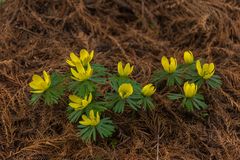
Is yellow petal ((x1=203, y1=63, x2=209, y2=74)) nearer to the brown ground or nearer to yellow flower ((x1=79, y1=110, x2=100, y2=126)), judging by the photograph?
the brown ground

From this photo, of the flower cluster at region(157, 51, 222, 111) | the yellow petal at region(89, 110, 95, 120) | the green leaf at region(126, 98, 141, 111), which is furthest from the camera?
the flower cluster at region(157, 51, 222, 111)

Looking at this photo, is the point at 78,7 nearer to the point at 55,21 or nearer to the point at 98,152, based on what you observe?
the point at 55,21

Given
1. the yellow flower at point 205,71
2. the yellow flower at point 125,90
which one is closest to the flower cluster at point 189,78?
the yellow flower at point 205,71

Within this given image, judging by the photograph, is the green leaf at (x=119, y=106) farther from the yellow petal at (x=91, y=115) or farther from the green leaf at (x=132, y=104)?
the yellow petal at (x=91, y=115)

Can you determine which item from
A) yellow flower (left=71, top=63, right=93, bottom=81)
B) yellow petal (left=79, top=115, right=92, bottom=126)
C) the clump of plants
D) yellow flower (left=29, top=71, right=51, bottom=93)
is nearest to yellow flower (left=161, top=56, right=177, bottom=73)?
the clump of plants

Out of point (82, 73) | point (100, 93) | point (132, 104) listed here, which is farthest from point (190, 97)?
point (82, 73)

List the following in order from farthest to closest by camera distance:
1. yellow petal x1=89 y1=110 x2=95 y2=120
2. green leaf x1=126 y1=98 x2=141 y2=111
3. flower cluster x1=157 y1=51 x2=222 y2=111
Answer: flower cluster x1=157 y1=51 x2=222 y2=111 < green leaf x1=126 y1=98 x2=141 y2=111 < yellow petal x1=89 y1=110 x2=95 y2=120

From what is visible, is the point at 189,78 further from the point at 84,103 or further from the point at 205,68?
the point at 84,103

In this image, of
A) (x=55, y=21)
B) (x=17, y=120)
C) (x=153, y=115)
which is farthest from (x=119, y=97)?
(x=55, y=21)
